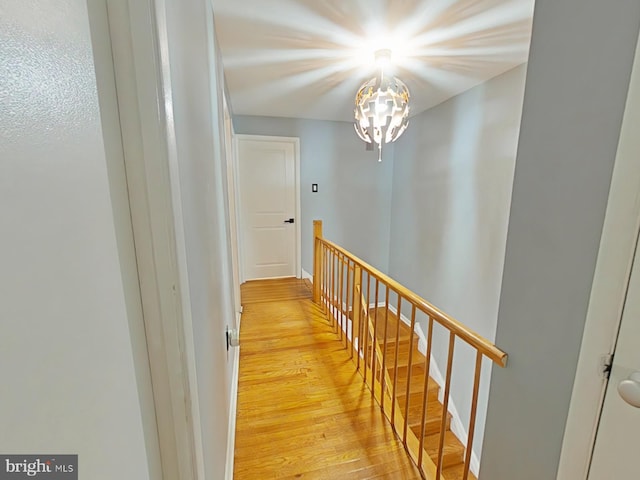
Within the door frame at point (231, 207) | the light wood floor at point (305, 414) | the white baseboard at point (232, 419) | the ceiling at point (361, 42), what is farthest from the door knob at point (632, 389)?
the door frame at point (231, 207)

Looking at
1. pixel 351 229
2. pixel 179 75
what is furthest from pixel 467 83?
pixel 179 75

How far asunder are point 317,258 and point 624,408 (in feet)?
8.84

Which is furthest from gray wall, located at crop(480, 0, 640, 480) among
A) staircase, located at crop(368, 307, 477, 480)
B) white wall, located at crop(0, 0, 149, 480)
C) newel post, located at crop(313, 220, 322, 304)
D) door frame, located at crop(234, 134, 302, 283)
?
door frame, located at crop(234, 134, 302, 283)

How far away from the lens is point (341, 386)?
6.82ft

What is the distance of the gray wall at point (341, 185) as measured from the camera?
3943 millimetres

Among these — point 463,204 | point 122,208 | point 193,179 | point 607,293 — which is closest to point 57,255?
point 122,208

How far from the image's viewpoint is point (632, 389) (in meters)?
0.70

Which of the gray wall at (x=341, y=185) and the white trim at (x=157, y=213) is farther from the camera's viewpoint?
the gray wall at (x=341, y=185)

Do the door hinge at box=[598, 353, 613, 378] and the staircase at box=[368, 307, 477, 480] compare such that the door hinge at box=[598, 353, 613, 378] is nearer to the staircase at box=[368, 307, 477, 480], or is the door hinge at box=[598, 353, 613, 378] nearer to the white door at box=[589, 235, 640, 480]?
the white door at box=[589, 235, 640, 480]

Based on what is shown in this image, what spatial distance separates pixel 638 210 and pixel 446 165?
2.66 metres

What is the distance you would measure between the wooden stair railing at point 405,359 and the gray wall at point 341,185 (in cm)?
89

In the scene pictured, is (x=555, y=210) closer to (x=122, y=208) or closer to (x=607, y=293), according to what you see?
(x=607, y=293)

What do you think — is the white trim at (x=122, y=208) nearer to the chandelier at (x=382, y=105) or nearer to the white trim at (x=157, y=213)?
the white trim at (x=157, y=213)

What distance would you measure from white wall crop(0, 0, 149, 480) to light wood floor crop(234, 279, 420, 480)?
1382 mm
